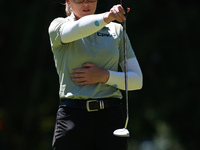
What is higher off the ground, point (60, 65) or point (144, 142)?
point (60, 65)

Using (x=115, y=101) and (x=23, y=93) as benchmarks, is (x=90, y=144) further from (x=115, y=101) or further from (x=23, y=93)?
(x=23, y=93)

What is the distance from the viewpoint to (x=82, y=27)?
99.1 inches

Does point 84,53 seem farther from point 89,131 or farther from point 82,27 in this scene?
point 89,131

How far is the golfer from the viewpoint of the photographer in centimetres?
259

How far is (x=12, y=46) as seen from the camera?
324 inches

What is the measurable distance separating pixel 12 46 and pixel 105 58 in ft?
18.9

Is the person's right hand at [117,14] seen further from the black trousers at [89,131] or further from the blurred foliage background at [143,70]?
the blurred foliage background at [143,70]

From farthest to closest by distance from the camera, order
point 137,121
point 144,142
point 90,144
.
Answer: point 144,142
point 137,121
point 90,144

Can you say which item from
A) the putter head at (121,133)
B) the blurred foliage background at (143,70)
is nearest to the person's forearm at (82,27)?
the putter head at (121,133)

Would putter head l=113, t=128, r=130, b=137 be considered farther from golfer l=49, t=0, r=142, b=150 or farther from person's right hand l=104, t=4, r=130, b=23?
person's right hand l=104, t=4, r=130, b=23

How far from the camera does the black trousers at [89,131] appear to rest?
2.59 meters

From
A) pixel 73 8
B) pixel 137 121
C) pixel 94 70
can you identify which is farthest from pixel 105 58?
pixel 137 121

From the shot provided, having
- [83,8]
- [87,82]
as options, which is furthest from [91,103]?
[83,8]

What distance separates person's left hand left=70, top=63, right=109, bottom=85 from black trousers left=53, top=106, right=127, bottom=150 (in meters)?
0.16
